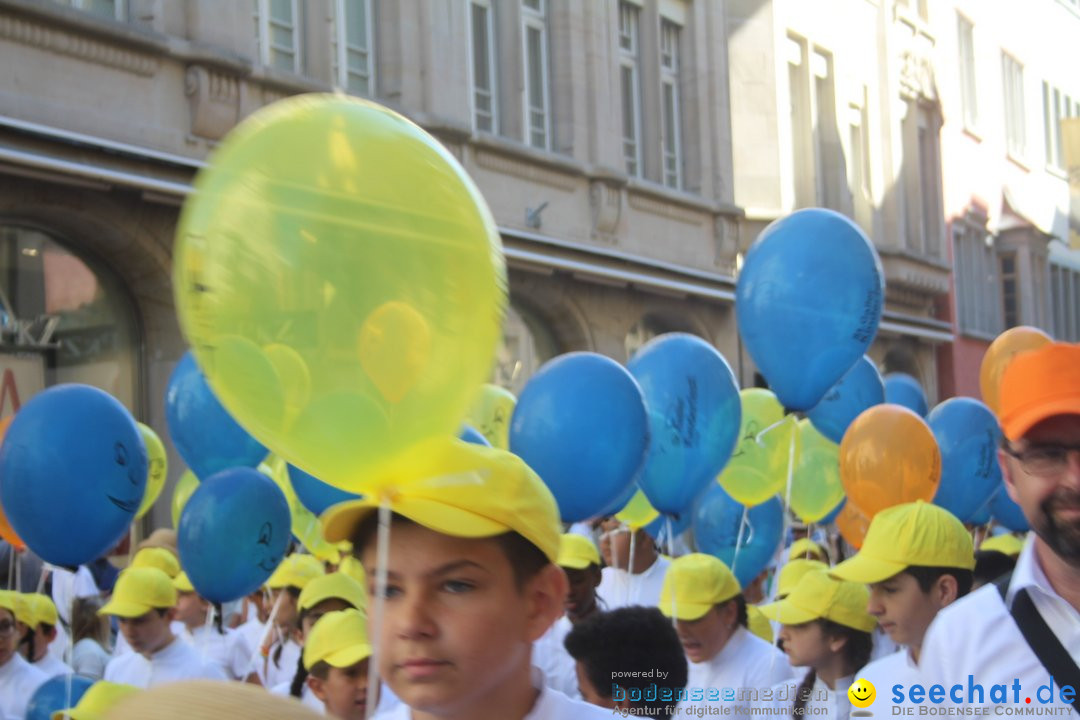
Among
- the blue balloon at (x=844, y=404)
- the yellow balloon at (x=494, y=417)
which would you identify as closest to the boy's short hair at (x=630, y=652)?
the yellow balloon at (x=494, y=417)

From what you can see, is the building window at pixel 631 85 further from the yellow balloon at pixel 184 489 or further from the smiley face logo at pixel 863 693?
the smiley face logo at pixel 863 693

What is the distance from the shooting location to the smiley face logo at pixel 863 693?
11.6ft

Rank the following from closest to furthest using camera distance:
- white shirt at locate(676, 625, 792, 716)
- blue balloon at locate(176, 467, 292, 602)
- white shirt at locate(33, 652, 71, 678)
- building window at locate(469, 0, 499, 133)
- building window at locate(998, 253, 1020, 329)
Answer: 1. white shirt at locate(676, 625, 792, 716)
2. blue balloon at locate(176, 467, 292, 602)
3. white shirt at locate(33, 652, 71, 678)
4. building window at locate(469, 0, 499, 133)
5. building window at locate(998, 253, 1020, 329)

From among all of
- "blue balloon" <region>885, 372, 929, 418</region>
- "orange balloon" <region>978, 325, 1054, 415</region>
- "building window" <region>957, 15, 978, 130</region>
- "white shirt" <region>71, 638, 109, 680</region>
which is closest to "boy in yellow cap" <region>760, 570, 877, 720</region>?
"orange balloon" <region>978, 325, 1054, 415</region>

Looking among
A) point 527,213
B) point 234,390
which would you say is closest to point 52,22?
point 527,213

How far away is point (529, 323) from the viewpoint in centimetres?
1627

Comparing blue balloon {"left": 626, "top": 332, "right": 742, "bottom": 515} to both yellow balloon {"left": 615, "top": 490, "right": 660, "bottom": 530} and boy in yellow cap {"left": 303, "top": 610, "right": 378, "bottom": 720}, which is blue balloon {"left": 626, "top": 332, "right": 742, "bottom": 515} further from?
boy in yellow cap {"left": 303, "top": 610, "right": 378, "bottom": 720}

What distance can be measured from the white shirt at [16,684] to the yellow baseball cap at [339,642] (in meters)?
1.98

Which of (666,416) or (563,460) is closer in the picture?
(563,460)

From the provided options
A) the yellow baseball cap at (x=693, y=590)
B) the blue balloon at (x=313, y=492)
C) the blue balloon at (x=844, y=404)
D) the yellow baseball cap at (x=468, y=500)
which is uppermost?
the blue balloon at (x=844, y=404)

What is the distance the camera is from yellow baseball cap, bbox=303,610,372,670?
4.05m

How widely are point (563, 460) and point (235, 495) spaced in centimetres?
128

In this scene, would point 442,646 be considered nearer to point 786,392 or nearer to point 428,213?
point 428,213

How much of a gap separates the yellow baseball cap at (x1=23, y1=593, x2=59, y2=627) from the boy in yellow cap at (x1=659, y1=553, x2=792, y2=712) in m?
2.76
